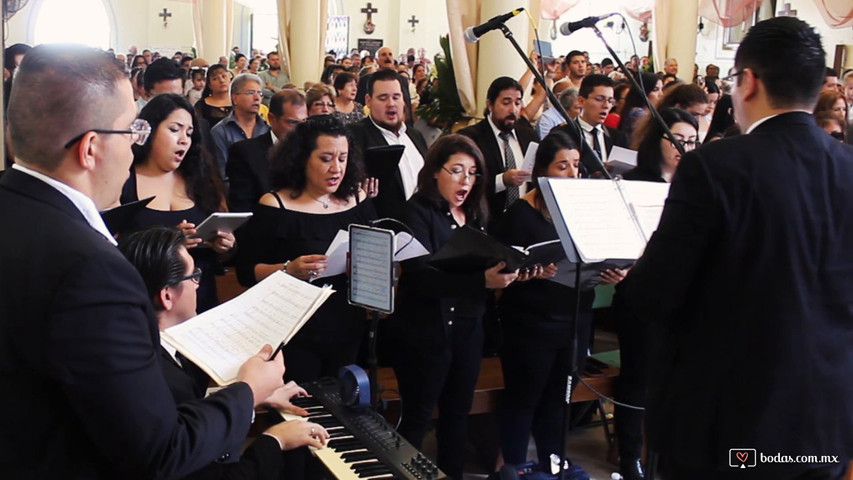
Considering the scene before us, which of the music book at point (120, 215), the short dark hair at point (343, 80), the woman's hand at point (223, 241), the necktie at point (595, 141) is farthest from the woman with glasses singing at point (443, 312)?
the short dark hair at point (343, 80)

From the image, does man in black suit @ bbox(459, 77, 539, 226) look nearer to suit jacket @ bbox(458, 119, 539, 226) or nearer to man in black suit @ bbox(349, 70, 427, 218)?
suit jacket @ bbox(458, 119, 539, 226)

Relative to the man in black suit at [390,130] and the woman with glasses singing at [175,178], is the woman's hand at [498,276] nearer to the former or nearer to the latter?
the woman with glasses singing at [175,178]

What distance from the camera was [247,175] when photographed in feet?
13.5

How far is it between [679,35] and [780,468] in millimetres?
10810

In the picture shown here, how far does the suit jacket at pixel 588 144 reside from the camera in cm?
340

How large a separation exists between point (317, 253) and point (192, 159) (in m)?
0.67

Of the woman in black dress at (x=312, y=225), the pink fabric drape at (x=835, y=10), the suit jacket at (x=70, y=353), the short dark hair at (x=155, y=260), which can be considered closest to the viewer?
the suit jacket at (x=70, y=353)

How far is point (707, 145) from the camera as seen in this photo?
5.82 feet

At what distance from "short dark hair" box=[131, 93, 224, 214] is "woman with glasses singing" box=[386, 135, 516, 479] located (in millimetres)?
786

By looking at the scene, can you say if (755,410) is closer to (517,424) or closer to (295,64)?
(517,424)

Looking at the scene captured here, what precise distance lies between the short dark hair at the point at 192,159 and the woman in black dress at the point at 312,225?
252 millimetres

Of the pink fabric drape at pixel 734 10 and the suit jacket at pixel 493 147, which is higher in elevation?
the pink fabric drape at pixel 734 10

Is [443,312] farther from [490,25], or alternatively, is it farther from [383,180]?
[490,25]

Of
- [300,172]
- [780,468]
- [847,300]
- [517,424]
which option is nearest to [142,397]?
[780,468]
